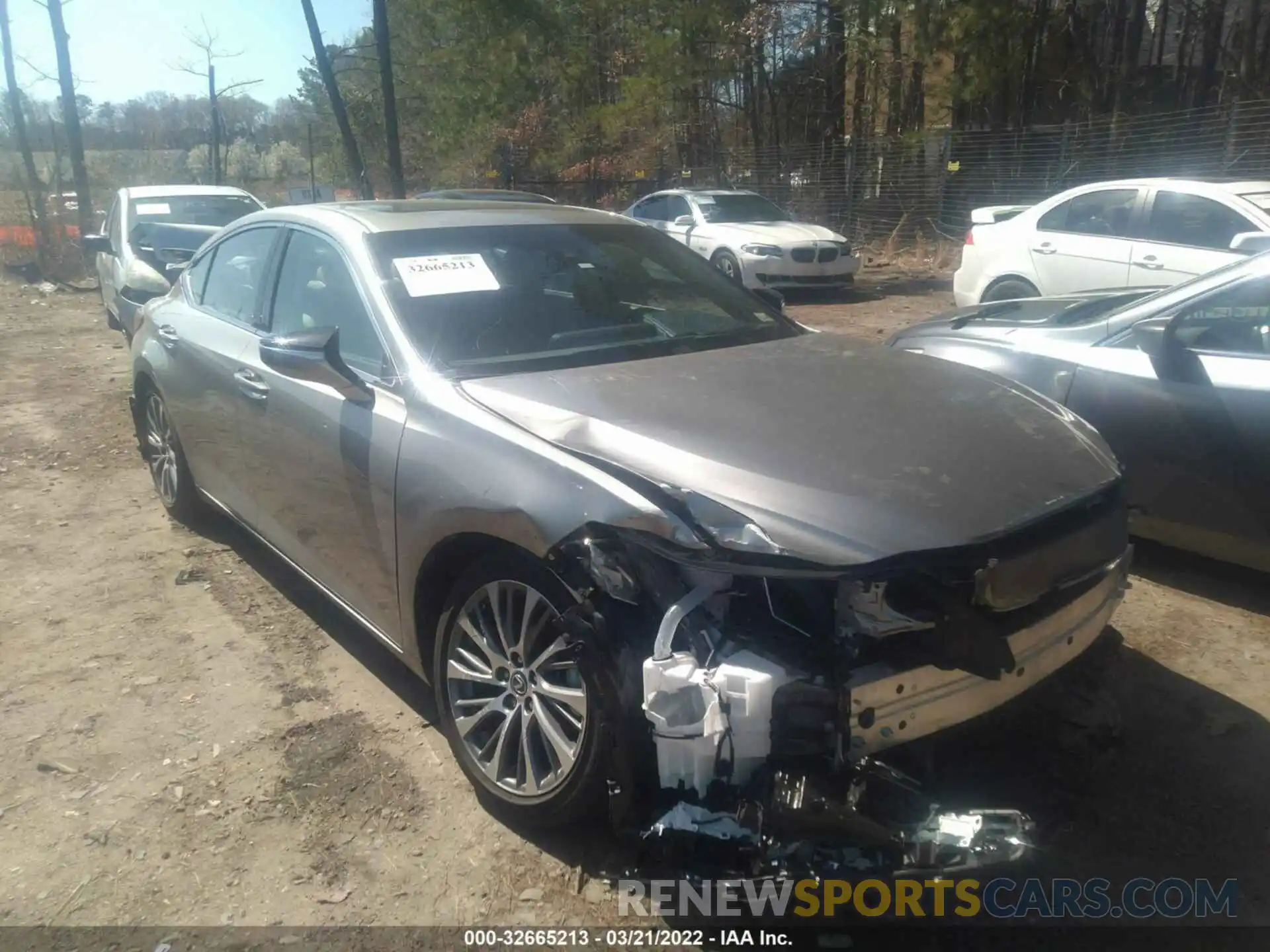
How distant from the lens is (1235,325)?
4215 millimetres

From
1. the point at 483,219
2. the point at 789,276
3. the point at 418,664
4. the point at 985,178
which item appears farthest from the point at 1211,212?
the point at 985,178

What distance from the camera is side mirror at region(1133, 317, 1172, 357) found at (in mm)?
4082

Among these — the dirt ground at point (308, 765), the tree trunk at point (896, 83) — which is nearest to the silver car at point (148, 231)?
the dirt ground at point (308, 765)

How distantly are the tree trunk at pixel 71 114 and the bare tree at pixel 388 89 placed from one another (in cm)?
730

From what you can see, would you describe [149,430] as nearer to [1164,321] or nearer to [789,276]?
[1164,321]

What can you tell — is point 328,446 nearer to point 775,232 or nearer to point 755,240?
point 755,240

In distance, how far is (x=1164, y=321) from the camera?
423 centimetres

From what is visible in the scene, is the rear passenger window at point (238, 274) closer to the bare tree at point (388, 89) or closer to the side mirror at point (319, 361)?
the side mirror at point (319, 361)

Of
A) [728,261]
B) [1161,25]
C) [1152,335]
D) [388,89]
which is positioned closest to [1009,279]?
[728,261]

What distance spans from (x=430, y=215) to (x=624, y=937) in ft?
8.68

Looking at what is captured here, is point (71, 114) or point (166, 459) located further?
point (71, 114)

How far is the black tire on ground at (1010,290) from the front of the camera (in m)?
9.38

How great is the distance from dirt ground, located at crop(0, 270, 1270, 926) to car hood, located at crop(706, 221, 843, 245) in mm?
9739

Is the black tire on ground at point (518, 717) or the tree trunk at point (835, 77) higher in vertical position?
the tree trunk at point (835, 77)
